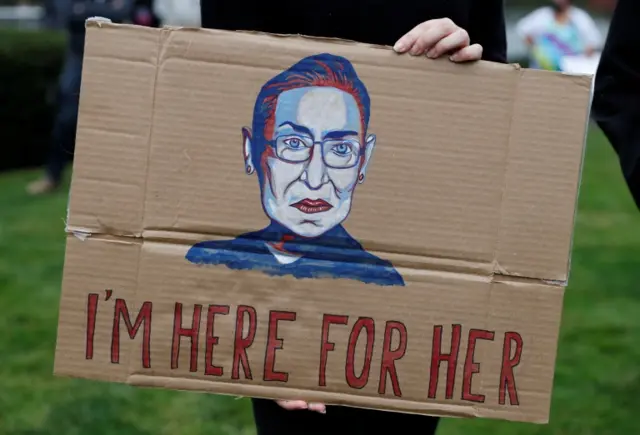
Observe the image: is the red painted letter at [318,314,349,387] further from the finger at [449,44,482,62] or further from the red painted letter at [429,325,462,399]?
the finger at [449,44,482,62]

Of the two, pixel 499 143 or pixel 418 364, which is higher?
pixel 499 143

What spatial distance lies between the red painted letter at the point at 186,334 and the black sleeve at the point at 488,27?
666 mm

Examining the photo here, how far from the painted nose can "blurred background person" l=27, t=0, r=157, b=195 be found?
16.3 ft

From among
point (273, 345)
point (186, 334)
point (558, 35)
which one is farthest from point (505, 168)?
point (558, 35)

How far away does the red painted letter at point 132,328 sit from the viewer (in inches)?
60.5

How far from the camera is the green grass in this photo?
3.19m

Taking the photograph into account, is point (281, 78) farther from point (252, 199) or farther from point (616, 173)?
point (616, 173)

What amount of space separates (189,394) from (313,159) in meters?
2.07

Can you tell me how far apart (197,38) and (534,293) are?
640mm

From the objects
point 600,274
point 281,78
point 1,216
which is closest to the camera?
point 281,78

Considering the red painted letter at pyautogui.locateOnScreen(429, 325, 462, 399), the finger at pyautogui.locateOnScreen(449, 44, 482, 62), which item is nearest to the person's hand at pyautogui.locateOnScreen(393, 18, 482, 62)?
the finger at pyautogui.locateOnScreen(449, 44, 482, 62)

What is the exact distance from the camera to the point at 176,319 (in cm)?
154

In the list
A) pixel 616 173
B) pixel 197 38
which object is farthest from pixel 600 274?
pixel 197 38

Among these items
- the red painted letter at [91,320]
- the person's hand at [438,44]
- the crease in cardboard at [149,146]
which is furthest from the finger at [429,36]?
the red painted letter at [91,320]
